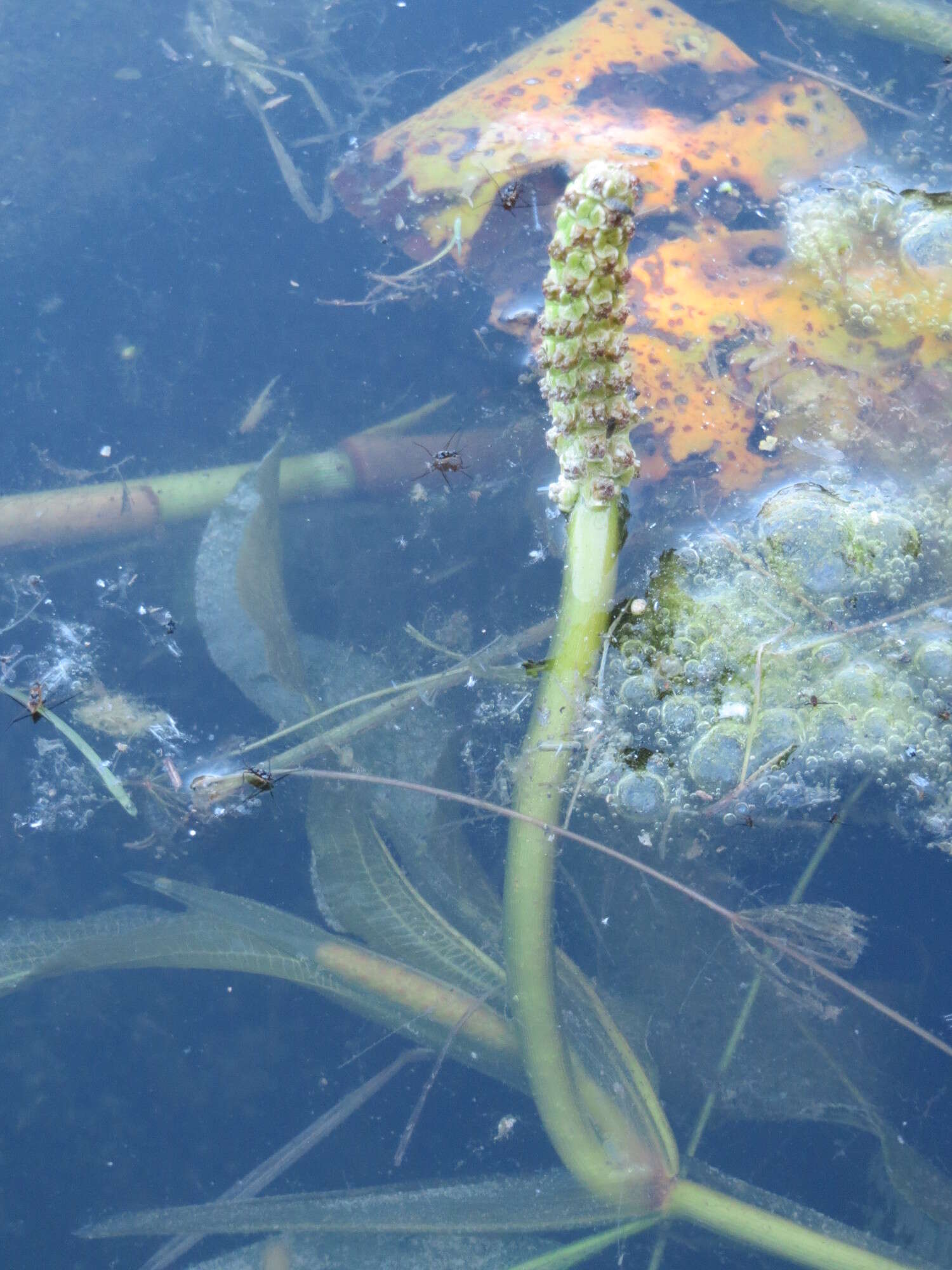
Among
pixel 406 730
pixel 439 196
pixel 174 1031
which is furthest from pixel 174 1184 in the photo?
pixel 439 196

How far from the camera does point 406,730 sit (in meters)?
2.54

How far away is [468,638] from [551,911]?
2.69 feet

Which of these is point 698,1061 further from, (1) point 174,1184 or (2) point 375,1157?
(1) point 174,1184

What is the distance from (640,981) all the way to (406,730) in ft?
3.18

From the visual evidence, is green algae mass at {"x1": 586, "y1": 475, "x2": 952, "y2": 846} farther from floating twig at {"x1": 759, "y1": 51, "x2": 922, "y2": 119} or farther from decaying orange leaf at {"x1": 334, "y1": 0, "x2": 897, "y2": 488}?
floating twig at {"x1": 759, "y1": 51, "x2": 922, "y2": 119}

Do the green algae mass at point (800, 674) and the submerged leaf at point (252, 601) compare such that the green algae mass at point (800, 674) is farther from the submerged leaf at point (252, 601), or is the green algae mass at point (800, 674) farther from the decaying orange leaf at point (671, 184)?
the submerged leaf at point (252, 601)

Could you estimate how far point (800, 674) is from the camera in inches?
93.4

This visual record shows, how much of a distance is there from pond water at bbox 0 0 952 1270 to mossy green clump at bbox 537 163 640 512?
23.8 inches

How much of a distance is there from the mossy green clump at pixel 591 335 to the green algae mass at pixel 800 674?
61 centimetres

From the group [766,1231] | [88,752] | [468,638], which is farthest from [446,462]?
[766,1231]

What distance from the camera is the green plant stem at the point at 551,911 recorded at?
221 centimetres

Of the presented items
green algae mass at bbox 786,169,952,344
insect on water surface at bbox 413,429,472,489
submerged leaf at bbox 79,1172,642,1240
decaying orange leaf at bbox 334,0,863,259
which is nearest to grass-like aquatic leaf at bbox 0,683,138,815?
submerged leaf at bbox 79,1172,642,1240

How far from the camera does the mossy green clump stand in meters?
1.44

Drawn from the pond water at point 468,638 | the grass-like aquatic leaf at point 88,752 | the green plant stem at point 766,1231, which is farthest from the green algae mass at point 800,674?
the grass-like aquatic leaf at point 88,752
